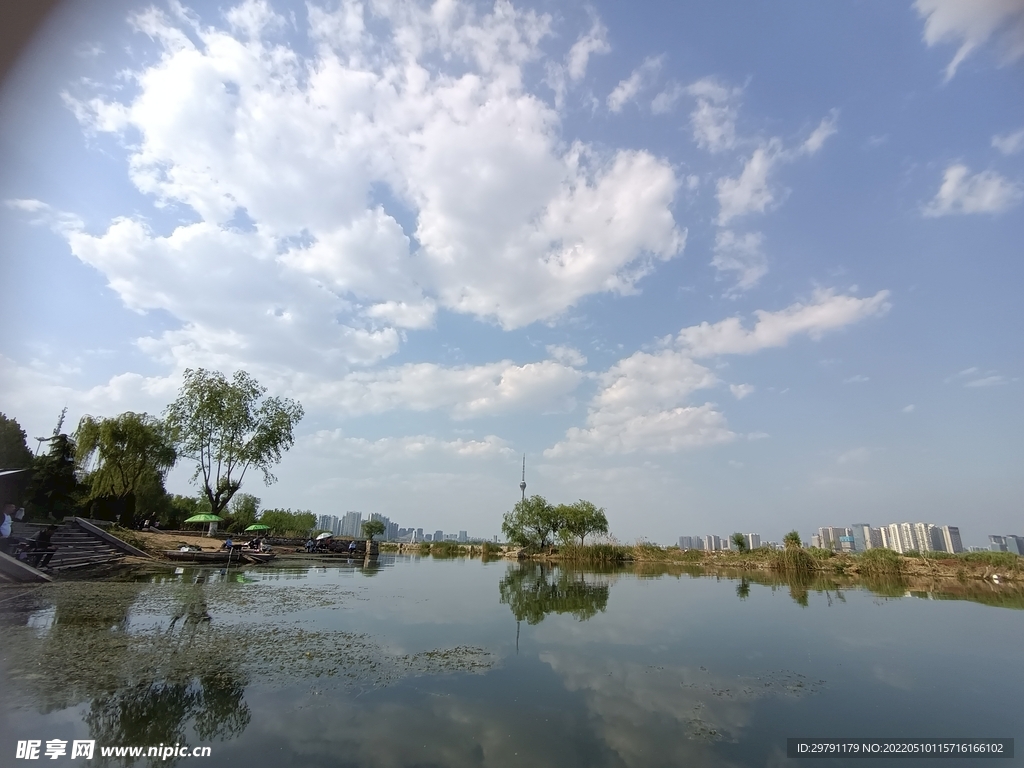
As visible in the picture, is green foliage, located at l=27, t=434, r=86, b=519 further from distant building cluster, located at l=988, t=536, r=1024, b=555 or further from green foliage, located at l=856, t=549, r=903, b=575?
distant building cluster, located at l=988, t=536, r=1024, b=555

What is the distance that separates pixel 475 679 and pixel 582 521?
48615 mm

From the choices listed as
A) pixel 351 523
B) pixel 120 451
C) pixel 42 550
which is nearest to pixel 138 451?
pixel 120 451

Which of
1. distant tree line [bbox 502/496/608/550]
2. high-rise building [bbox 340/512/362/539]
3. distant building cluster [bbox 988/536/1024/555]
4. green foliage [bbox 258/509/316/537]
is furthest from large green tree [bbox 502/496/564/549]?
high-rise building [bbox 340/512/362/539]

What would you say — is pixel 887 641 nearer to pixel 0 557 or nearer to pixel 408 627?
pixel 408 627

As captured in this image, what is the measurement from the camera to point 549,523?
5450 cm

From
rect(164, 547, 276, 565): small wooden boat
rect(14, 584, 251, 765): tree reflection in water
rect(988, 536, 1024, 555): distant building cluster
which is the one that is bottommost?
rect(14, 584, 251, 765): tree reflection in water

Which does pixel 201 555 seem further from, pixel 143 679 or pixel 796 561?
pixel 796 561

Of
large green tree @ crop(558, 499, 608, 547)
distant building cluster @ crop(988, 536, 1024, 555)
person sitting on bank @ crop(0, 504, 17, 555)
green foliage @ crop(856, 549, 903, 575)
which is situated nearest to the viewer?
→ person sitting on bank @ crop(0, 504, 17, 555)

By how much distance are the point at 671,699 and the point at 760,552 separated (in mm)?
34390

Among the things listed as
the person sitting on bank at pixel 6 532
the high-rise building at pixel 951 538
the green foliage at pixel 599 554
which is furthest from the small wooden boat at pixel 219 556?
the high-rise building at pixel 951 538

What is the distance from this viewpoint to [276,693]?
6660 mm

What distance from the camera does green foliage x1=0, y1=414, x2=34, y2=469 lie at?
1185 inches

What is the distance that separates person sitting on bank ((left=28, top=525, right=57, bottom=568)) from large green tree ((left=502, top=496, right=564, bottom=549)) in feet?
142

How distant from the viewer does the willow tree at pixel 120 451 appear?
29.7 metres
